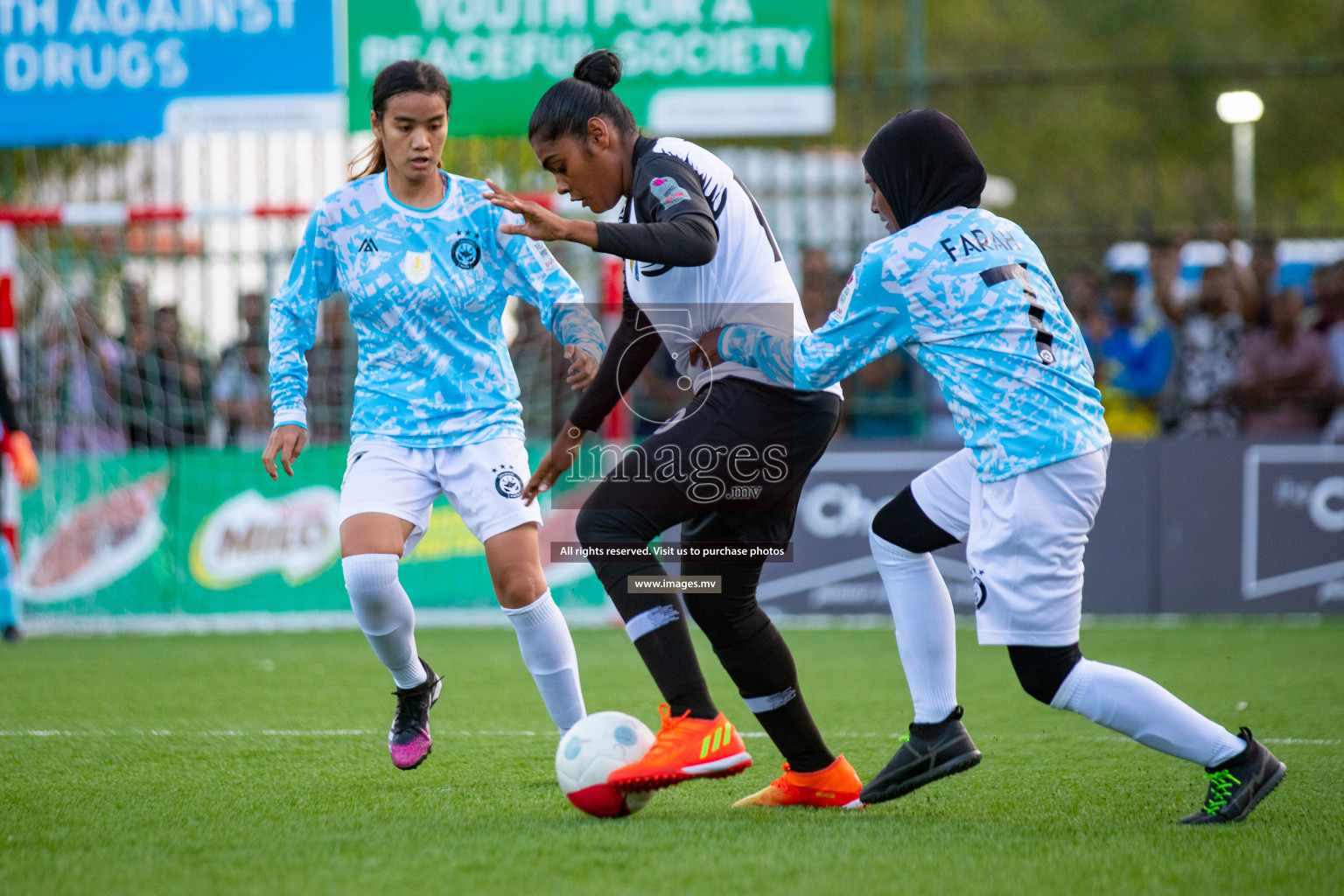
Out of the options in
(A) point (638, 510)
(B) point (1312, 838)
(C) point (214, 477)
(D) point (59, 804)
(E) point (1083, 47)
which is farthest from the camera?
(E) point (1083, 47)

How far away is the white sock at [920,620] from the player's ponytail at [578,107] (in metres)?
1.42

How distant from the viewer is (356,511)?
4.34m

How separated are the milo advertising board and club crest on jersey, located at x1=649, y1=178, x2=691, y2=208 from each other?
6.19 metres

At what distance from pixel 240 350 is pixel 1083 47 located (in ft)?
78.6

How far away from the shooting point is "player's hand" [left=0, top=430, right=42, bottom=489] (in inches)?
336

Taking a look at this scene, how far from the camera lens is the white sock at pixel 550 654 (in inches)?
171

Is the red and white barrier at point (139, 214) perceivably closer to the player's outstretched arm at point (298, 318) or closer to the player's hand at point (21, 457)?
the player's hand at point (21, 457)

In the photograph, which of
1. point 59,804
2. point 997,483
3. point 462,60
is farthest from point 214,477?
point 997,483

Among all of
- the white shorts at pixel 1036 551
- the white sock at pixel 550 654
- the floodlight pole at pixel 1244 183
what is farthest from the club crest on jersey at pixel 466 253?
the floodlight pole at pixel 1244 183

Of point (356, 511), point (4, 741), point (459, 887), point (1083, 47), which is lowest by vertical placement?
point (4, 741)

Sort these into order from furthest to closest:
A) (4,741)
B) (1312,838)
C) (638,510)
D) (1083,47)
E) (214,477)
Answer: (1083,47)
(214,477)
(4,741)
(638,510)
(1312,838)

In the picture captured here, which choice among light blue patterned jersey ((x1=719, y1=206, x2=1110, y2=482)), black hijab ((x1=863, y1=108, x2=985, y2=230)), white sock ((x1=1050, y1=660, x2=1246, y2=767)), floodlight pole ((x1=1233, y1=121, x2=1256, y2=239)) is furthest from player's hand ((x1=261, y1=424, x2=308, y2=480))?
floodlight pole ((x1=1233, y1=121, x2=1256, y2=239))

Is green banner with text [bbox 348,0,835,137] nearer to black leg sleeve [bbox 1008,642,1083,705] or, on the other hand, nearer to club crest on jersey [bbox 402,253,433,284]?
club crest on jersey [bbox 402,253,433,284]

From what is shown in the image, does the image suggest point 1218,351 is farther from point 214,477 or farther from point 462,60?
point 214,477
